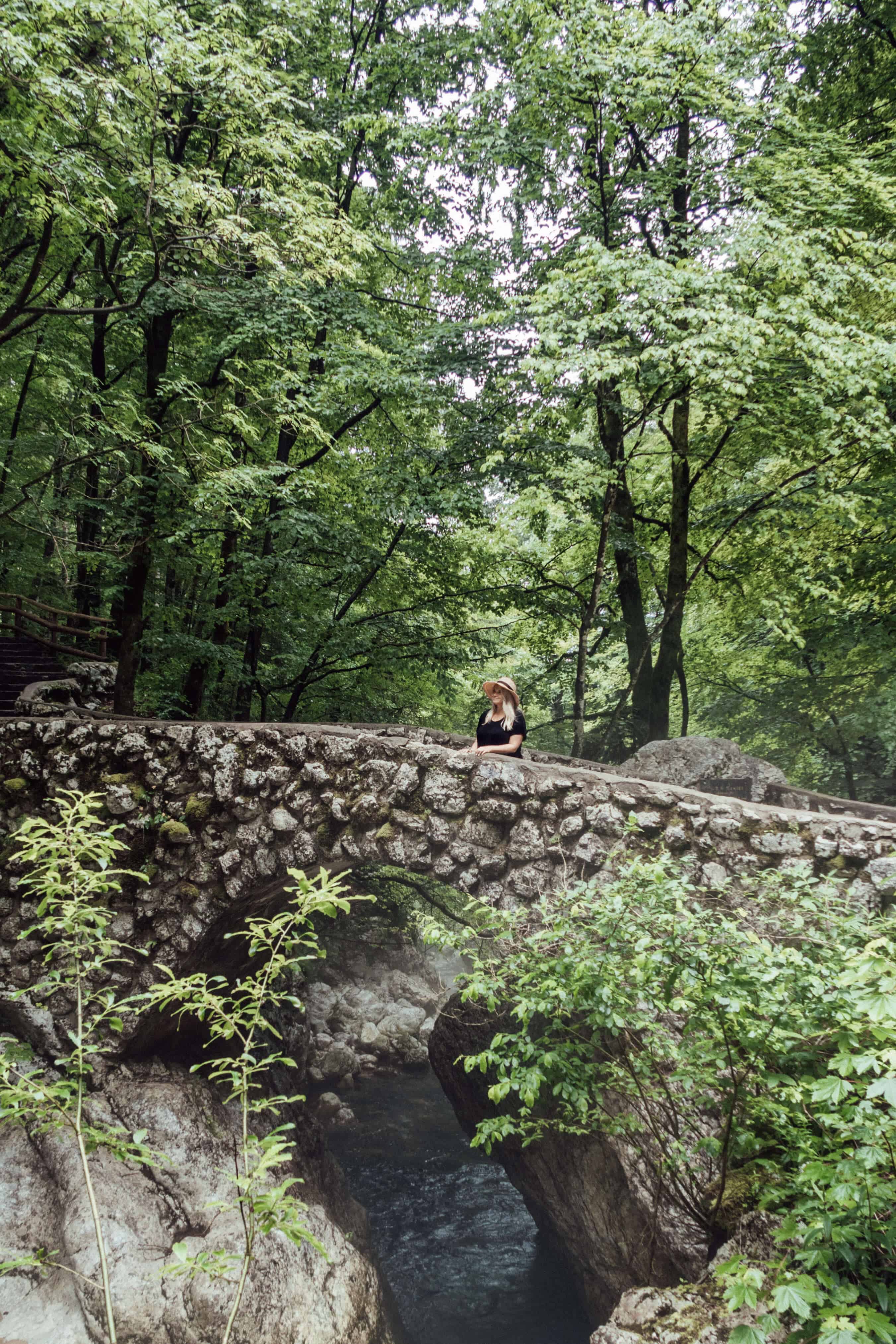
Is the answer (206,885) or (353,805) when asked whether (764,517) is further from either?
(206,885)

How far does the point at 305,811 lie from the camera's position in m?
5.37

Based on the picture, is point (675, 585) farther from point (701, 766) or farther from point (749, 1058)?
point (749, 1058)

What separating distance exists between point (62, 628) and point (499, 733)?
18.0 ft

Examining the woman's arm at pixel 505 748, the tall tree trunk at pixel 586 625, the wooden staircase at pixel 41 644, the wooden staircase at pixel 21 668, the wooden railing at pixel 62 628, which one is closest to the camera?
the woman's arm at pixel 505 748

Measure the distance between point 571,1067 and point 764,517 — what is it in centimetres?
663

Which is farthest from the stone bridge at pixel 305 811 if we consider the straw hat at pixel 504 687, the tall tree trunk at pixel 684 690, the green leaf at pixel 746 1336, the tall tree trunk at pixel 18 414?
the tall tree trunk at pixel 684 690

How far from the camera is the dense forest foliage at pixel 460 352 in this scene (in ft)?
19.1

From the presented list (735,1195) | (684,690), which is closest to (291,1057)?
(735,1195)

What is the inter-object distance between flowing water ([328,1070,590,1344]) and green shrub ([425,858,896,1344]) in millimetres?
3377

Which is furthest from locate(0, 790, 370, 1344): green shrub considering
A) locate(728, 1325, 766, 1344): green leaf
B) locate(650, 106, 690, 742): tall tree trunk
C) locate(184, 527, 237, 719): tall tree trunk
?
locate(650, 106, 690, 742): tall tree trunk

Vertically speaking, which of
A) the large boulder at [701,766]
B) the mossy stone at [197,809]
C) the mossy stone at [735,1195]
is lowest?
the mossy stone at [735,1195]

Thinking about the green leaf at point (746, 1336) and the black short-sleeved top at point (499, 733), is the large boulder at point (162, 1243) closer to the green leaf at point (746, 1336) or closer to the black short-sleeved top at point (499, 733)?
the black short-sleeved top at point (499, 733)

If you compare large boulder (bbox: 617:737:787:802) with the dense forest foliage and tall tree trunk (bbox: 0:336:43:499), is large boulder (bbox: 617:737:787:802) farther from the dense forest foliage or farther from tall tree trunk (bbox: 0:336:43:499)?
tall tree trunk (bbox: 0:336:43:499)

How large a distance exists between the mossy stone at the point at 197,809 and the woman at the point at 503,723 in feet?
7.12
